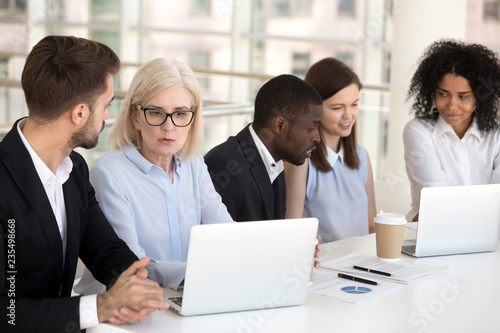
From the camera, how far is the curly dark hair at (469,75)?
305cm

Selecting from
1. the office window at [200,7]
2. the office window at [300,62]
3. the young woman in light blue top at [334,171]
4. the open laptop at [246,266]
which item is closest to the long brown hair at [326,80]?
the young woman in light blue top at [334,171]

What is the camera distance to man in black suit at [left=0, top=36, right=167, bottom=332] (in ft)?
4.64

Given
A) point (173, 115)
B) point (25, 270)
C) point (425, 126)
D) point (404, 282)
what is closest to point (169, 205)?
point (173, 115)

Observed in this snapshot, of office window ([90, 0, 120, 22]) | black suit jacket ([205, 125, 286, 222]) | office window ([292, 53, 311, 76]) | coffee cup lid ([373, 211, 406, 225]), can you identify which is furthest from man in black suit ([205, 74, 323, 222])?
office window ([292, 53, 311, 76])

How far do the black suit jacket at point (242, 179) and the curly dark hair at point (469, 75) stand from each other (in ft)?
3.53

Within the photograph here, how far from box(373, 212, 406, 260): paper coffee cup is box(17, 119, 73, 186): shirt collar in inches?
36.8

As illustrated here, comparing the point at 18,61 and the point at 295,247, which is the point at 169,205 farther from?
the point at 18,61

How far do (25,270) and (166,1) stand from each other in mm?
9128

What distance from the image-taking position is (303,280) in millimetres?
1537

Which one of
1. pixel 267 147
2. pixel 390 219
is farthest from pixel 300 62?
pixel 390 219

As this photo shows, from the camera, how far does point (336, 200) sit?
2820 millimetres

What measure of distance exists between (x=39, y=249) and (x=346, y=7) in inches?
338

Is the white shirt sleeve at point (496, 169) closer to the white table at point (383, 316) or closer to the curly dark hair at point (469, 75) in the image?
the curly dark hair at point (469, 75)

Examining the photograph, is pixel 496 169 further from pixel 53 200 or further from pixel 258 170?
pixel 53 200
